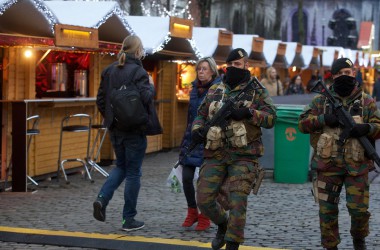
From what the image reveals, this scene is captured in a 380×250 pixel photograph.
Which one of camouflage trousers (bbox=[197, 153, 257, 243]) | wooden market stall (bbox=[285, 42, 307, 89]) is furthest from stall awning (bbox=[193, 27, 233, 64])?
camouflage trousers (bbox=[197, 153, 257, 243])

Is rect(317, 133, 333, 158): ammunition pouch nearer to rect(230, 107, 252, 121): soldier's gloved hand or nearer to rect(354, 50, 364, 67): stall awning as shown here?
rect(230, 107, 252, 121): soldier's gloved hand

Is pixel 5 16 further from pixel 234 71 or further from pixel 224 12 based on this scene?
pixel 224 12

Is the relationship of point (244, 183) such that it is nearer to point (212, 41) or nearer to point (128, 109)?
point (128, 109)

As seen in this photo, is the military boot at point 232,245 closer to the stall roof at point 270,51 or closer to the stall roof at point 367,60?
the stall roof at point 270,51

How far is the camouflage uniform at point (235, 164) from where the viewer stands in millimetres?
7066

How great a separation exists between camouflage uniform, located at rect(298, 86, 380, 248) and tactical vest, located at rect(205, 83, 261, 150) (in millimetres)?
426

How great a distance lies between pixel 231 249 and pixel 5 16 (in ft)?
18.5

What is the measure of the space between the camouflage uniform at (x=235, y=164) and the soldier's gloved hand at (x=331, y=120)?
1.53ft

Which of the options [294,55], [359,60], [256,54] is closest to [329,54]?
[359,60]

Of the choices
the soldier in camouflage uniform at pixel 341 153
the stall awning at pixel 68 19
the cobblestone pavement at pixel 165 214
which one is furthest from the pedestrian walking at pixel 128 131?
the stall awning at pixel 68 19

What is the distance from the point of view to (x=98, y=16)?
13.2m

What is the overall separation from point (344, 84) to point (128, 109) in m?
2.19

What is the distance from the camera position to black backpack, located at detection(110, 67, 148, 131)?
8266 mm

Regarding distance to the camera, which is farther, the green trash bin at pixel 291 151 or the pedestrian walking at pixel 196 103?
the green trash bin at pixel 291 151
